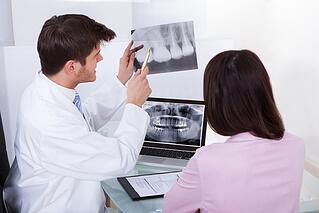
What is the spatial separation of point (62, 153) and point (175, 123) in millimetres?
538

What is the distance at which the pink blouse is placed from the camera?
0.96 metres

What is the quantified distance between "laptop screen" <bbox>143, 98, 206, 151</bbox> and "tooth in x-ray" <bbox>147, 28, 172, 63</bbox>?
Answer: 22cm

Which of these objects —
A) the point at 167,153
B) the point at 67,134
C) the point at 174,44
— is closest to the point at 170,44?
the point at 174,44

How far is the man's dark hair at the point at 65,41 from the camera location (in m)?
1.28

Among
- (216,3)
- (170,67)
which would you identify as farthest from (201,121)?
(216,3)

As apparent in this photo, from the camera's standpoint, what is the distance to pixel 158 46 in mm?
1807

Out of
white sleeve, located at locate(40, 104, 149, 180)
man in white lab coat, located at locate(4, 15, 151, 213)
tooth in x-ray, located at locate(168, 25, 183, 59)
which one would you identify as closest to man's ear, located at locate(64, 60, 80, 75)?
man in white lab coat, located at locate(4, 15, 151, 213)

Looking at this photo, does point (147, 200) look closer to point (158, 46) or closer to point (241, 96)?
point (241, 96)

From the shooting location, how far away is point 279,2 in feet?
5.31

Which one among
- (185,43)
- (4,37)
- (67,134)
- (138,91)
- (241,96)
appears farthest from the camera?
(4,37)

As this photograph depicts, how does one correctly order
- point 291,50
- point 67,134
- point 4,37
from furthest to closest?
point 4,37 → point 291,50 → point 67,134

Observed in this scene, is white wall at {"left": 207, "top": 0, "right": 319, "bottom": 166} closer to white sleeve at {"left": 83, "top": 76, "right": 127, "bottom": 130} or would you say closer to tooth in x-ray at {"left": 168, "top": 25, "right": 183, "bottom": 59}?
tooth in x-ray at {"left": 168, "top": 25, "right": 183, "bottom": 59}

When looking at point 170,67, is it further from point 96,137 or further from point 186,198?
point 186,198

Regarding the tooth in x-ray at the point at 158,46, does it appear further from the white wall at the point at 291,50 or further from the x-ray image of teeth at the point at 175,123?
the white wall at the point at 291,50
